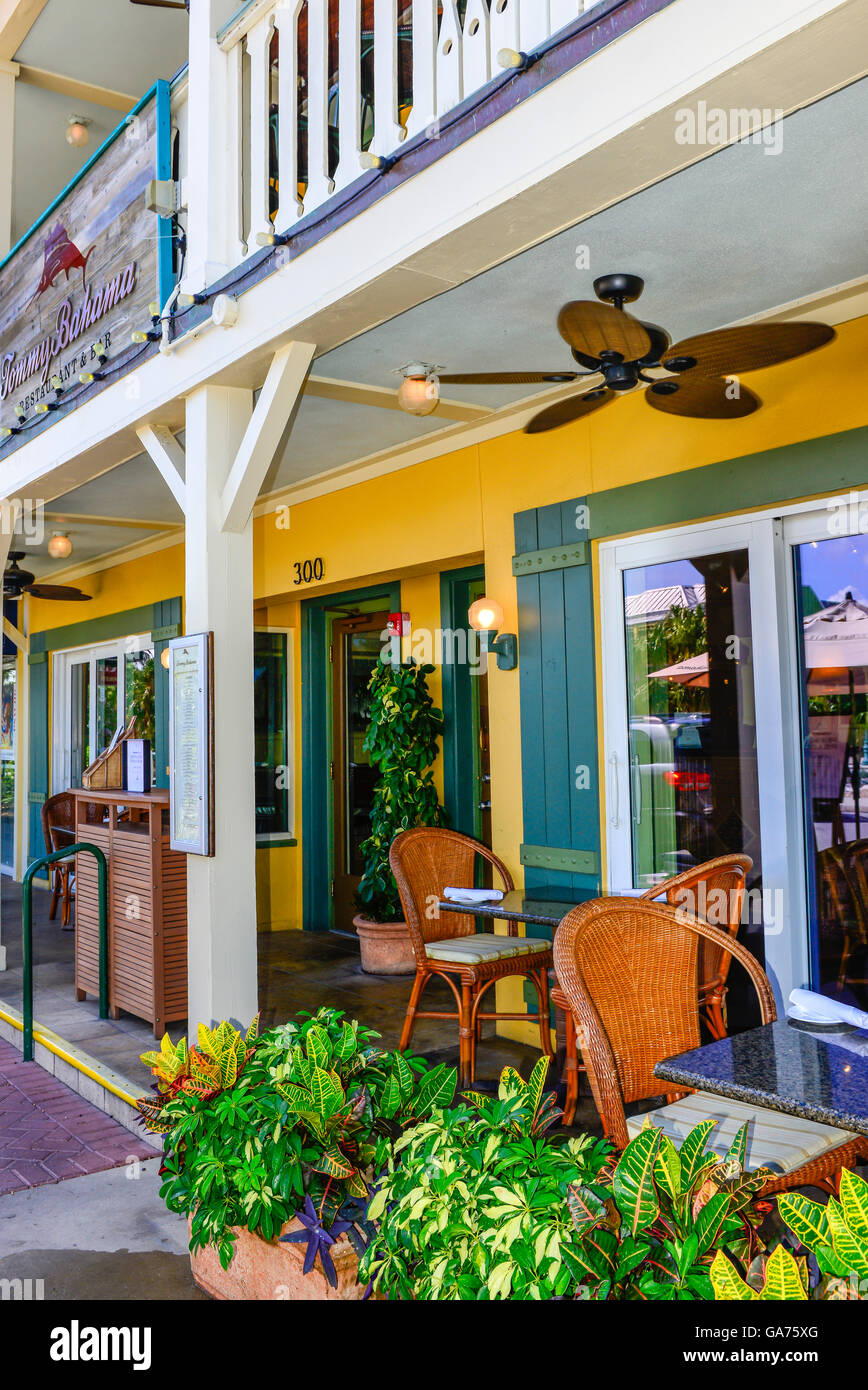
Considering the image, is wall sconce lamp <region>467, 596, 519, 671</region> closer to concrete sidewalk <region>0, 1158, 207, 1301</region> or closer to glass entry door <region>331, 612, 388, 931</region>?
glass entry door <region>331, 612, 388, 931</region>

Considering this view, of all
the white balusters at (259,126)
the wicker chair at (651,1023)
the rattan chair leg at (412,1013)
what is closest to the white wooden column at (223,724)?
the white balusters at (259,126)

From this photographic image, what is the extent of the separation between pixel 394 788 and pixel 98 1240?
3.04 m

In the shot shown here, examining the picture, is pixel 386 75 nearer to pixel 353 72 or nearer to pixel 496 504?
pixel 353 72

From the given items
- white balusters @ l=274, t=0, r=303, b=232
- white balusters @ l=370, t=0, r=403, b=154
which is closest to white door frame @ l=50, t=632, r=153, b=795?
white balusters @ l=274, t=0, r=303, b=232

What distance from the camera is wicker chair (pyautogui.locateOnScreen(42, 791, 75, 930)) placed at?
25.2 feet

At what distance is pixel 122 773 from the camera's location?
5594mm

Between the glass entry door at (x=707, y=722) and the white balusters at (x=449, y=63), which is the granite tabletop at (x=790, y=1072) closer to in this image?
the glass entry door at (x=707, y=722)

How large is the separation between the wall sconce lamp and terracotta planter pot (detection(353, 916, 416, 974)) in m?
1.83

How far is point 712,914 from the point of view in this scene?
3461 millimetres

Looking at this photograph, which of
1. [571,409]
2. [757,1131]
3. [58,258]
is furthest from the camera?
[58,258]

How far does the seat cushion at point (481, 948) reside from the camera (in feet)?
12.6

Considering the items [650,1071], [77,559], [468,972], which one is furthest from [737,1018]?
[77,559]

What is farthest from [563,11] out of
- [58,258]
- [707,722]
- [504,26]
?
[58,258]

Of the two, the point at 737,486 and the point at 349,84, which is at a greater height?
the point at 349,84
